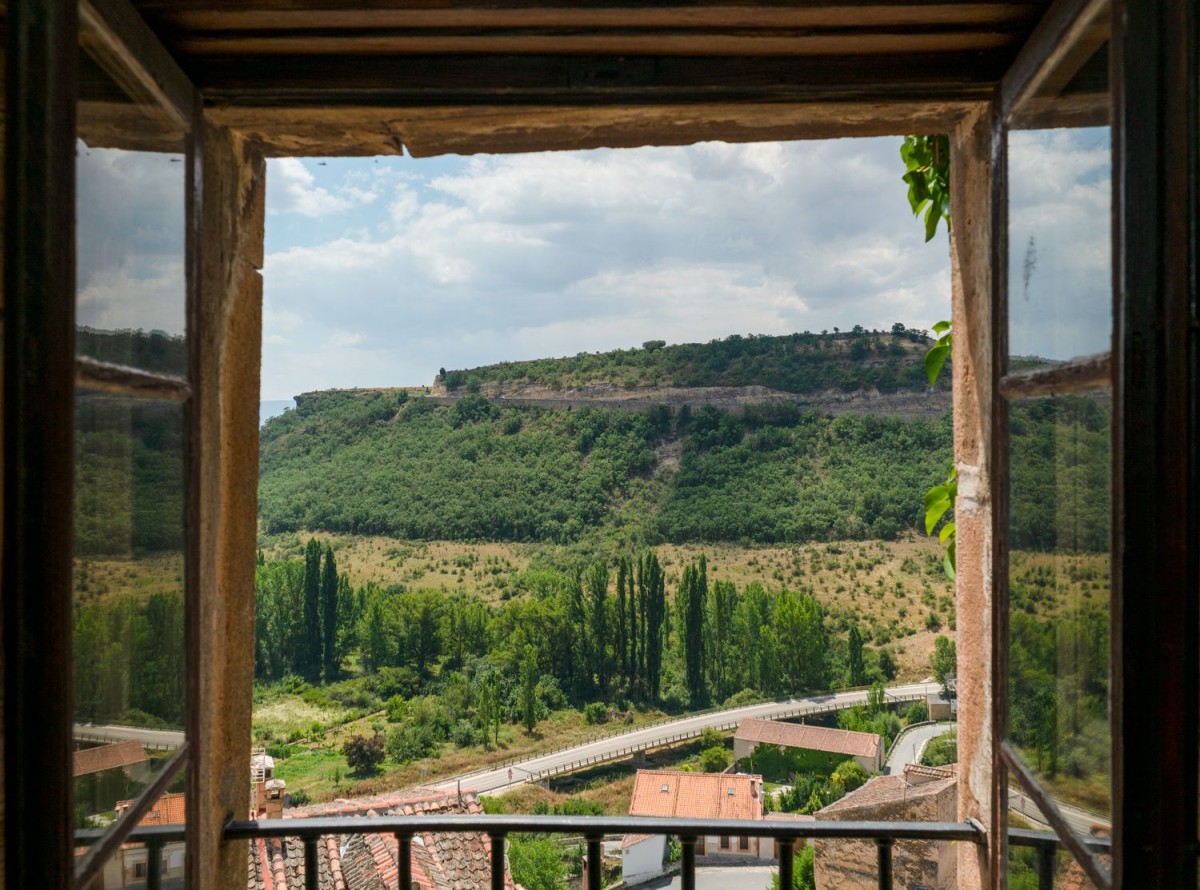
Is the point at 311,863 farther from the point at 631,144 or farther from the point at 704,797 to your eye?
the point at 704,797

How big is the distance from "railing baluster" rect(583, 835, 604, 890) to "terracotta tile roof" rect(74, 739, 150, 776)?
769 millimetres

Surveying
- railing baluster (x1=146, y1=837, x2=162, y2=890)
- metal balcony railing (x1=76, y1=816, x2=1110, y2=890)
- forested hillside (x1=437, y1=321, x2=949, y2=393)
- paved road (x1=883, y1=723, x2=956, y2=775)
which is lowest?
paved road (x1=883, y1=723, x2=956, y2=775)

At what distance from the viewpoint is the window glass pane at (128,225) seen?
0.90m

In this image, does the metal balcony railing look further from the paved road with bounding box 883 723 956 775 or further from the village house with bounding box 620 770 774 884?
the paved road with bounding box 883 723 956 775

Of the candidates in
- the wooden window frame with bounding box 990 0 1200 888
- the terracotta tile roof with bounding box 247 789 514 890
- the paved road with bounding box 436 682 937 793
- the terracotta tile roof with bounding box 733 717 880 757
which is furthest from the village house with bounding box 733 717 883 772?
the wooden window frame with bounding box 990 0 1200 888

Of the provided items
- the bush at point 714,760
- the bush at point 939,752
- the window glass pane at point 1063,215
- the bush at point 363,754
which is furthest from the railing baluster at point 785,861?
the bush at point 363,754

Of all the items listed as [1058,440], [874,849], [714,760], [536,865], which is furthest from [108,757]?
[714,760]

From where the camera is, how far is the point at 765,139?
1483 millimetres

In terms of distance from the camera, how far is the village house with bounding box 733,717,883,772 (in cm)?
2322

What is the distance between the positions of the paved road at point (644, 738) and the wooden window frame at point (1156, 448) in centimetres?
2439

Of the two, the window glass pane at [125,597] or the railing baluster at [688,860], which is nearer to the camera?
the window glass pane at [125,597]

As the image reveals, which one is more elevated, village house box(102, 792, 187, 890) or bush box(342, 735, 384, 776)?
village house box(102, 792, 187, 890)

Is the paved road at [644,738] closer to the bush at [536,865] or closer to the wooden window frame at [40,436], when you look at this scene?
the bush at [536,865]

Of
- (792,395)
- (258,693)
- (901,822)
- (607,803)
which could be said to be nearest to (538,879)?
(607,803)
